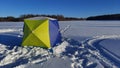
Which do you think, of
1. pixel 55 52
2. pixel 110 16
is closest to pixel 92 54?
pixel 55 52

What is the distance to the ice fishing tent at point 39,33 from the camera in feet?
24.7

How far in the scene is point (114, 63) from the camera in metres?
5.07

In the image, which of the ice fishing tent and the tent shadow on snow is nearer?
the ice fishing tent

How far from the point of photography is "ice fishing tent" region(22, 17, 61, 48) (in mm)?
7531

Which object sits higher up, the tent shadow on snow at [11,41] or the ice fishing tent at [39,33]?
the ice fishing tent at [39,33]

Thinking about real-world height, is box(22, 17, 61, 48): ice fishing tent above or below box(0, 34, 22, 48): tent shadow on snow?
above

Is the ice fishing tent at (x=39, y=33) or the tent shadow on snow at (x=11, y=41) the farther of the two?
the tent shadow on snow at (x=11, y=41)

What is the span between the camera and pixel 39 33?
7.61 m

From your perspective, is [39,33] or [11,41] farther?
[11,41]

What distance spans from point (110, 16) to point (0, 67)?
148 ft

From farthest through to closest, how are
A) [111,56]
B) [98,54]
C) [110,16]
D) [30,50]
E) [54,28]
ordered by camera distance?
[110,16] < [54,28] < [30,50] < [98,54] < [111,56]

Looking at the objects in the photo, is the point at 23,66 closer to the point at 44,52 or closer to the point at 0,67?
the point at 0,67

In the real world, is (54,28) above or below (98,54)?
above

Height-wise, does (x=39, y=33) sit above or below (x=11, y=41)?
above
